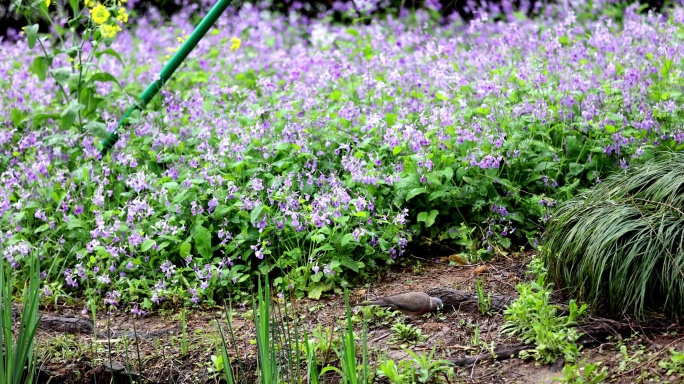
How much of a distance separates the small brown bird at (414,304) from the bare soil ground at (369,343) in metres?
0.03

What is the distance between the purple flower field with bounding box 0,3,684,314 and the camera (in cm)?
355

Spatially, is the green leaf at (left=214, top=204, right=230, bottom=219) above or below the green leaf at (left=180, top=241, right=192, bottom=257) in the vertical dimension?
above

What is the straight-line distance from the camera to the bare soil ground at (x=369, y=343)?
258cm

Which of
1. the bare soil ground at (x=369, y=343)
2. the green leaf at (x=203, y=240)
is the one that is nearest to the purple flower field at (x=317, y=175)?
the green leaf at (x=203, y=240)

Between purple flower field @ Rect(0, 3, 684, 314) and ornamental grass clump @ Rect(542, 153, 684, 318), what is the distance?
0.49 meters

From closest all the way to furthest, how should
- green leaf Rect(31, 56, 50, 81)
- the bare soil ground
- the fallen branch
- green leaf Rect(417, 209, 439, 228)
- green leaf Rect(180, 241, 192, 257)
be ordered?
the bare soil ground
the fallen branch
green leaf Rect(180, 241, 192, 257)
green leaf Rect(417, 209, 439, 228)
green leaf Rect(31, 56, 50, 81)

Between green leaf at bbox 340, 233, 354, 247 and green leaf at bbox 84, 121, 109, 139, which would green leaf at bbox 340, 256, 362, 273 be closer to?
green leaf at bbox 340, 233, 354, 247

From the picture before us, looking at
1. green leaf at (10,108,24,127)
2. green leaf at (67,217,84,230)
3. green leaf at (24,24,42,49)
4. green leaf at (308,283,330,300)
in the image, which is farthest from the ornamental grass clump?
green leaf at (10,108,24,127)

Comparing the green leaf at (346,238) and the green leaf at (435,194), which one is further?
the green leaf at (435,194)

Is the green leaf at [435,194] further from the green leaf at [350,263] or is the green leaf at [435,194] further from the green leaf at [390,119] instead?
the green leaf at [390,119]

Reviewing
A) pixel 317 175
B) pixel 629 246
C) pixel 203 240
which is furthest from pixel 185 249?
pixel 629 246

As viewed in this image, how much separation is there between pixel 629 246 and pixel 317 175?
1.68 metres

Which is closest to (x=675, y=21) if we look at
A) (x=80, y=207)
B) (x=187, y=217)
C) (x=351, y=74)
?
(x=351, y=74)

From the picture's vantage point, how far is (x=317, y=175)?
401 centimetres
